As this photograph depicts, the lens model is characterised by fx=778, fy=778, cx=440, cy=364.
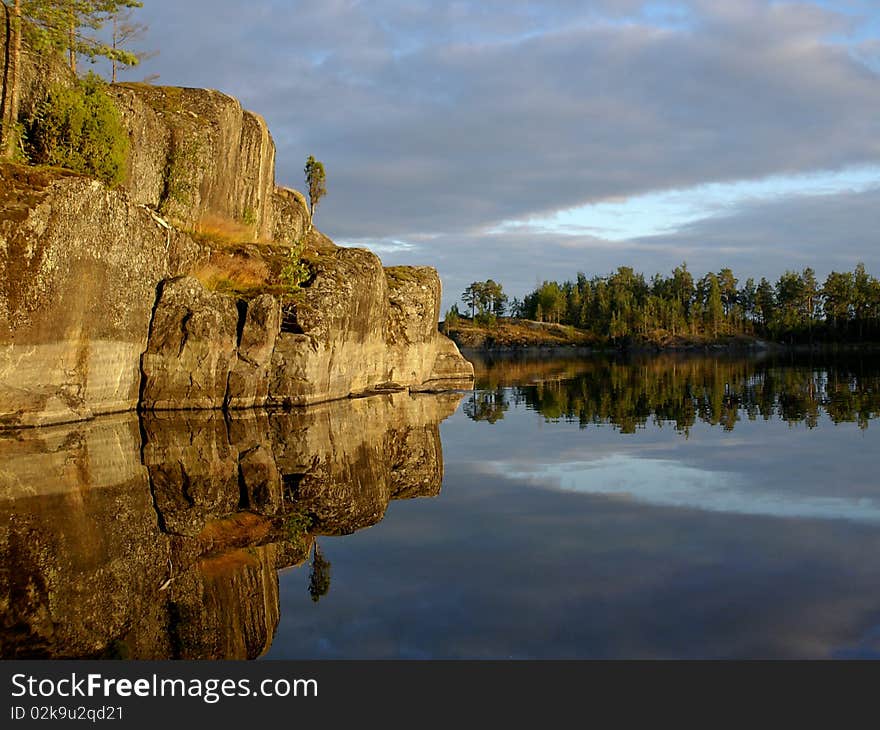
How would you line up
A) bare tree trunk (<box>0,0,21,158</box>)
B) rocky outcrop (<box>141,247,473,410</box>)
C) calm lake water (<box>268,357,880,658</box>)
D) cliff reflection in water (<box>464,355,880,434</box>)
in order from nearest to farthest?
1. calm lake water (<box>268,357,880,658</box>)
2. bare tree trunk (<box>0,0,21,158</box>)
3. rocky outcrop (<box>141,247,473,410</box>)
4. cliff reflection in water (<box>464,355,880,434</box>)

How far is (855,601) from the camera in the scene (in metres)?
9.54

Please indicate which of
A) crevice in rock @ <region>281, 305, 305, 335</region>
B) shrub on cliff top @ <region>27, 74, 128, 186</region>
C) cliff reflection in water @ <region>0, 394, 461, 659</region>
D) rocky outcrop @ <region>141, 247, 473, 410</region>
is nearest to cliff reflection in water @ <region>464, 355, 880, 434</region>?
rocky outcrop @ <region>141, 247, 473, 410</region>

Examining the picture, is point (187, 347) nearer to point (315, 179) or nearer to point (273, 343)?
point (273, 343)

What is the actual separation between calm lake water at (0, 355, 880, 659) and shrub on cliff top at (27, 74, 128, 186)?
11636mm

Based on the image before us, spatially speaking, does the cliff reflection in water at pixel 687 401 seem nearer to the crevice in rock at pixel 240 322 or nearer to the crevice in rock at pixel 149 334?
the crevice in rock at pixel 240 322

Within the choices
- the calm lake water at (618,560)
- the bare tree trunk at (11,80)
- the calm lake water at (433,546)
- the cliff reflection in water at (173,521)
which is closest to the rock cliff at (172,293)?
the cliff reflection in water at (173,521)

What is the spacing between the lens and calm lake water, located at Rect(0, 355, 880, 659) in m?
8.56

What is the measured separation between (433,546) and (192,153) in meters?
32.5

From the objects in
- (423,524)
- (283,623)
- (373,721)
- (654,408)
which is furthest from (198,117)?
(373,721)

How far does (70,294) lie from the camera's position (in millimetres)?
25875

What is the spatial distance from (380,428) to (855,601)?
2062cm

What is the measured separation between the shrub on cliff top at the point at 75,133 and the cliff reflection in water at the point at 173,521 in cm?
1094

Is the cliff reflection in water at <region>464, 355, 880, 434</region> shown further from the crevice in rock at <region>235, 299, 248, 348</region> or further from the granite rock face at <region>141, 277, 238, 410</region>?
the granite rock face at <region>141, 277, 238, 410</region>

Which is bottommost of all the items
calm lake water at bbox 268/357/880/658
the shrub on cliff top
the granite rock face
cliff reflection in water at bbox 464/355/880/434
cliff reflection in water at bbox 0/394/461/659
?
calm lake water at bbox 268/357/880/658
